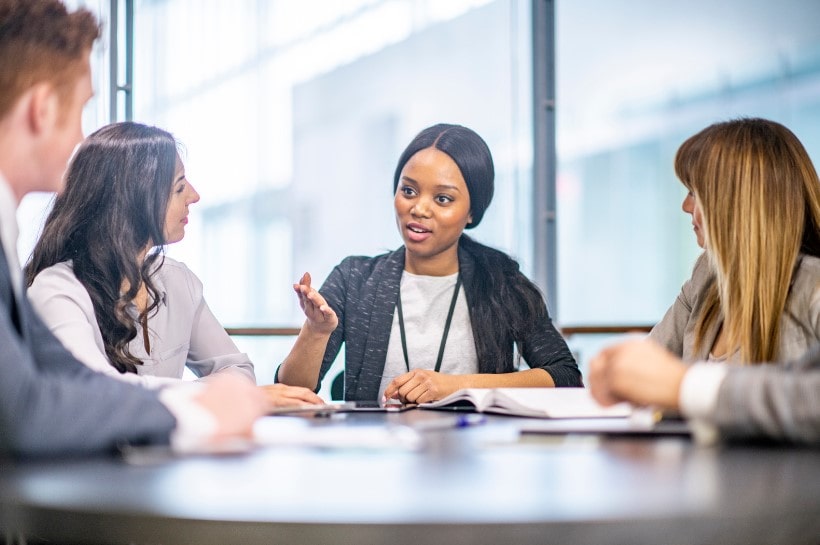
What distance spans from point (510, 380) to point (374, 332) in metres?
0.47

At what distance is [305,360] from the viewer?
2.15 meters

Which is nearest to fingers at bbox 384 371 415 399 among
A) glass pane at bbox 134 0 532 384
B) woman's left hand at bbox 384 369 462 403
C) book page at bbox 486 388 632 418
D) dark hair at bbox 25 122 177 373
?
woman's left hand at bbox 384 369 462 403

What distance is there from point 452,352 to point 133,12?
3.23m

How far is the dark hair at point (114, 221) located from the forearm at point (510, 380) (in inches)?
28.8

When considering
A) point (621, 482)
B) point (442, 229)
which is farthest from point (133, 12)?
point (621, 482)

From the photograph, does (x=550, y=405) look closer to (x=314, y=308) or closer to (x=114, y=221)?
(x=314, y=308)

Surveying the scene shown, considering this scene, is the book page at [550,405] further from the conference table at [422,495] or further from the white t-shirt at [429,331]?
the white t-shirt at [429,331]

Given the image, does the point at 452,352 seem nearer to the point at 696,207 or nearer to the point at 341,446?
the point at 696,207

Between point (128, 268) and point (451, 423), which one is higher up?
point (128, 268)

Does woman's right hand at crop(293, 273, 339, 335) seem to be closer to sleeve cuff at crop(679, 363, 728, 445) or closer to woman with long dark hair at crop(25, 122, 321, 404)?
woman with long dark hair at crop(25, 122, 321, 404)

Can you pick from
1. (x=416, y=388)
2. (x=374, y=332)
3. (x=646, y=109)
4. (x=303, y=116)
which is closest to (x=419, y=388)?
(x=416, y=388)

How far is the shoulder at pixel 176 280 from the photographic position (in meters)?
2.23

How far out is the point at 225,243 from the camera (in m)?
4.72

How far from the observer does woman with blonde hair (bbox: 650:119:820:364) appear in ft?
4.94
